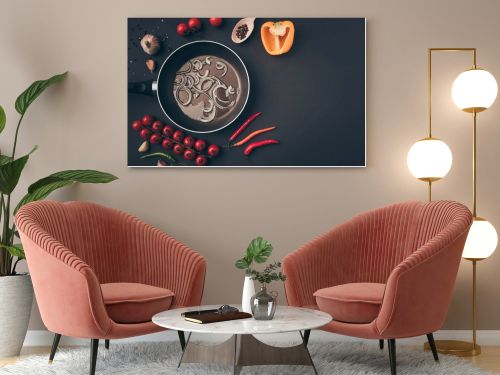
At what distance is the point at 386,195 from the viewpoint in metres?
3.81

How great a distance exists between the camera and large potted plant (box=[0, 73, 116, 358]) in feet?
11.0

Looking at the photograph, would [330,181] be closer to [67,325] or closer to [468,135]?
[468,135]

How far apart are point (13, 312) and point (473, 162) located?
277cm

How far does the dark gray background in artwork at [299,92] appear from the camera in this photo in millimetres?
3807

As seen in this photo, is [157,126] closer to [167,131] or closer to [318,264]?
[167,131]

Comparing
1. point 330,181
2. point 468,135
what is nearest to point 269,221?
point 330,181

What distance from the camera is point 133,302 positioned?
286cm

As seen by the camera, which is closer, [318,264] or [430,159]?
[318,264]

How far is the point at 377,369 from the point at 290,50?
1.94 m

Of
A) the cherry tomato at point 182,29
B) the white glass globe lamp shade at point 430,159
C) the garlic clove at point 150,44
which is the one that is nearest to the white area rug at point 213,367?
the white glass globe lamp shade at point 430,159

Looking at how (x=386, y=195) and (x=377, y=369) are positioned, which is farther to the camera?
(x=386, y=195)

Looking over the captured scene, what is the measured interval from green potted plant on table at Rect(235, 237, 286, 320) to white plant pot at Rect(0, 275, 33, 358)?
141 centimetres

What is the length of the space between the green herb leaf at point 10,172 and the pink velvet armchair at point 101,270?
0.92 ft

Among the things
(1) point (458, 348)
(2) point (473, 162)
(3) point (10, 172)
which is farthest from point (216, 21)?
(1) point (458, 348)
